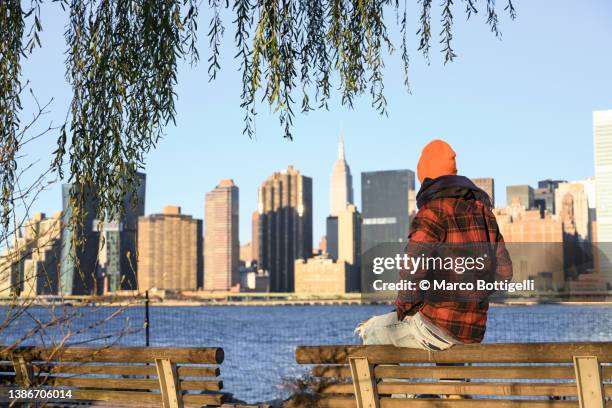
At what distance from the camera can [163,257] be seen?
19638 centimetres

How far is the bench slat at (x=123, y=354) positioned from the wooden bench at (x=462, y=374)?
647mm

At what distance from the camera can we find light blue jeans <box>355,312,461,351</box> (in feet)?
16.1

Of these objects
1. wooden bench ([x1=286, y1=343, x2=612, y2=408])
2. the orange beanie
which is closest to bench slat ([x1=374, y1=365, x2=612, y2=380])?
wooden bench ([x1=286, y1=343, x2=612, y2=408])

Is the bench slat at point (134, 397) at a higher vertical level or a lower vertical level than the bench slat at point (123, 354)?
lower

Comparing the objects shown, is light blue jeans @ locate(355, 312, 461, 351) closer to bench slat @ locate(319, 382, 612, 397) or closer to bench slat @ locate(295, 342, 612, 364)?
bench slat @ locate(295, 342, 612, 364)

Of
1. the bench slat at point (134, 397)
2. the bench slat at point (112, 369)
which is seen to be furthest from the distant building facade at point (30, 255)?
the bench slat at point (134, 397)

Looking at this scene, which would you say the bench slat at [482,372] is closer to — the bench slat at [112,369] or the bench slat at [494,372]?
the bench slat at [494,372]

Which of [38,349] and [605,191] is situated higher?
[605,191]

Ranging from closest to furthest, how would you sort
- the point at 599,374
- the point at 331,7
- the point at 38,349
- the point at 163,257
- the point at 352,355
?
the point at 599,374
the point at 352,355
the point at 331,7
the point at 38,349
the point at 163,257

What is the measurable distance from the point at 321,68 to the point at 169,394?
2564 millimetres

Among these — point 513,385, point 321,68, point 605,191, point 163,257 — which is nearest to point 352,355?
point 513,385

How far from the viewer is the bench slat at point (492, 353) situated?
501 cm

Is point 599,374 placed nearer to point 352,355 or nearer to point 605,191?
point 352,355

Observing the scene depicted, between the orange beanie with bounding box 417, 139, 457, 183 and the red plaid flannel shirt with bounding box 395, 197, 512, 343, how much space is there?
0.56ft
